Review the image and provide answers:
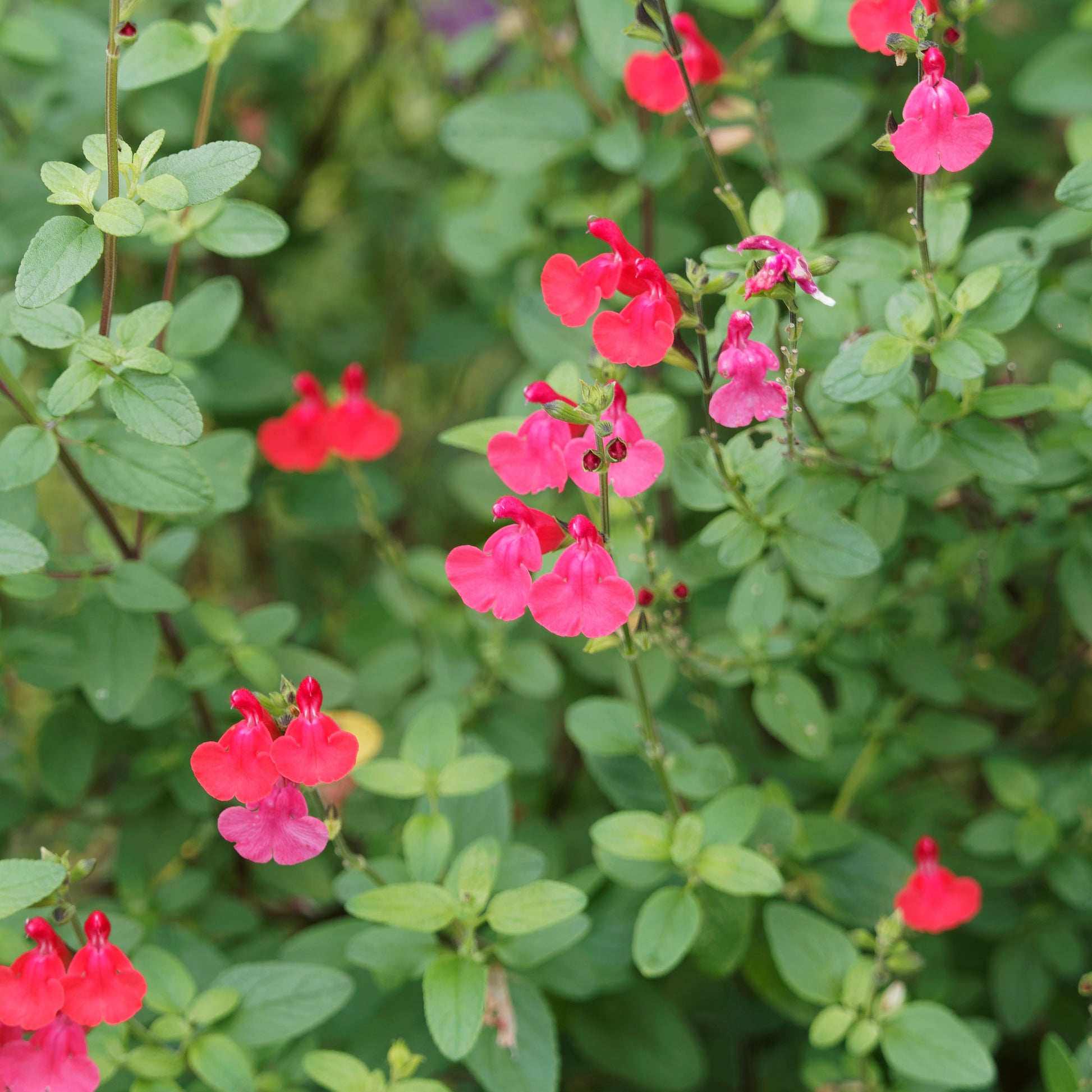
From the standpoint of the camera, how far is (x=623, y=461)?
81 cm

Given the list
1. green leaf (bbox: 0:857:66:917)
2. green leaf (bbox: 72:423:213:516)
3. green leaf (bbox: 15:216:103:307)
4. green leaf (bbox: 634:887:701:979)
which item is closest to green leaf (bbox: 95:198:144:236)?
green leaf (bbox: 15:216:103:307)

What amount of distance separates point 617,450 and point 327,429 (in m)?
0.68

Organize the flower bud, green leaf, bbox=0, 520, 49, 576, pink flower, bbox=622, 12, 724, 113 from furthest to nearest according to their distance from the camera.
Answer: pink flower, bbox=622, 12, 724, 113 < green leaf, bbox=0, 520, 49, 576 < the flower bud

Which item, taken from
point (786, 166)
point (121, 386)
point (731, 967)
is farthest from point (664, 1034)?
point (786, 166)

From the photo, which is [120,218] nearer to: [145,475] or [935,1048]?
[145,475]

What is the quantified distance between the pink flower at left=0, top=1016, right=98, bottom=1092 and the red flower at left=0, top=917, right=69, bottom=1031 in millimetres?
35

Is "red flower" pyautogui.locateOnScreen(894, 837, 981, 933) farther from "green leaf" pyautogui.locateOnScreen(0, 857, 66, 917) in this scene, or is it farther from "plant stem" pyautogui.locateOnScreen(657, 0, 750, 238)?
"green leaf" pyautogui.locateOnScreen(0, 857, 66, 917)

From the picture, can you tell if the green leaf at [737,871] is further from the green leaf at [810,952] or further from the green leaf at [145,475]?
the green leaf at [145,475]

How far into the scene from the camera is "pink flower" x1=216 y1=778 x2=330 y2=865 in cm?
79

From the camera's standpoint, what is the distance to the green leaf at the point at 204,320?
44.2 inches

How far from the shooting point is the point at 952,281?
1045 millimetres

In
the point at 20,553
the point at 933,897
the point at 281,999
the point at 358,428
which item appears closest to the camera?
the point at 20,553

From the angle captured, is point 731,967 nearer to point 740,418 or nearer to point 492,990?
point 492,990

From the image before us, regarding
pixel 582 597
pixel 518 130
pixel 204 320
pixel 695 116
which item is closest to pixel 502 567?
pixel 582 597
